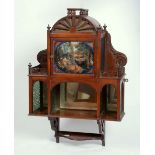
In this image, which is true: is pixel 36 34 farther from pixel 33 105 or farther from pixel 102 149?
pixel 102 149

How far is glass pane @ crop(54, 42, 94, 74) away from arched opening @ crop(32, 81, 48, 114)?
243 millimetres

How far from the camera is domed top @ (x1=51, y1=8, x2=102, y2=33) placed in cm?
279

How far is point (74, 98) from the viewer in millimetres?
3070

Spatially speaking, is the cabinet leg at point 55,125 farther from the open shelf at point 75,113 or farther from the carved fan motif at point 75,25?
the carved fan motif at point 75,25

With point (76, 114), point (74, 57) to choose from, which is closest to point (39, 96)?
point (76, 114)

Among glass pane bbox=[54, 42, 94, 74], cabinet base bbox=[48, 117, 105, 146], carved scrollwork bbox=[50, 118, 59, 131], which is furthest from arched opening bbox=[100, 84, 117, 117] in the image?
carved scrollwork bbox=[50, 118, 59, 131]

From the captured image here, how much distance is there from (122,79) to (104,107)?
232 millimetres

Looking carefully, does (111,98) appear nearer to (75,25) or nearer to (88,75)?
(88,75)

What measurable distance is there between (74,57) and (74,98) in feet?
1.13

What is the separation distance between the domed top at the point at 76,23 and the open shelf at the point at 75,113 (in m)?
0.54

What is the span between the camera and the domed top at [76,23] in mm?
2791

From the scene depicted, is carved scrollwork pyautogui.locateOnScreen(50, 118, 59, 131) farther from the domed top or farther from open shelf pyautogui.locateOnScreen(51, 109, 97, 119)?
the domed top
